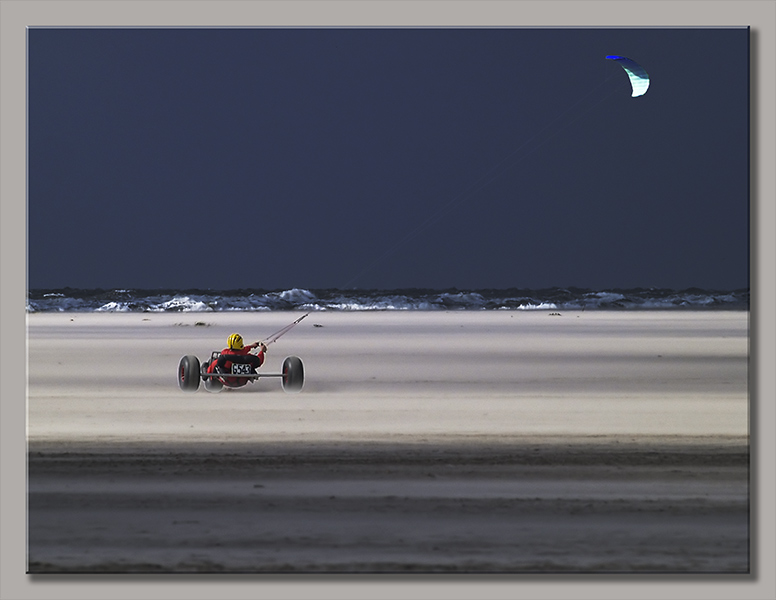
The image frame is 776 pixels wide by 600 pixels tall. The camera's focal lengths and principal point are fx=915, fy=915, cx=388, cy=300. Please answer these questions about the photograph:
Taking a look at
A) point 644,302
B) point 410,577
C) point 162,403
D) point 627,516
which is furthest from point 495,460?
point 644,302

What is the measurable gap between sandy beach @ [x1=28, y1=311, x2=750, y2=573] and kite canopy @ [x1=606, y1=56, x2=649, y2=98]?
3.35 m

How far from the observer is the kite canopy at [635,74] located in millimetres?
8586

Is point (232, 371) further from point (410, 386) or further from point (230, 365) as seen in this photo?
point (410, 386)

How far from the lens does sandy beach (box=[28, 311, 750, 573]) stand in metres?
5.29

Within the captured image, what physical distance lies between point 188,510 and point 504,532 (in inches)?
79.1

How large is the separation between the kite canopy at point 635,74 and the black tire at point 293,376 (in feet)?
15.9

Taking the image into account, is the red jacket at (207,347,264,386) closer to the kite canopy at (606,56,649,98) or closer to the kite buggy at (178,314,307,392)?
the kite buggy at (178,314,307,392)

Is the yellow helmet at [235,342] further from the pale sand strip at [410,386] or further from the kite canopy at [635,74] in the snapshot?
the kite canopy at [635,74]

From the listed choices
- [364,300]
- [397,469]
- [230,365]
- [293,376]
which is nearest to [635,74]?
[397,469]

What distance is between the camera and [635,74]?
9062 mm

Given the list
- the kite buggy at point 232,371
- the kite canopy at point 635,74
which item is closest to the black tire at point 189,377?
the kite buggy at point 232,371

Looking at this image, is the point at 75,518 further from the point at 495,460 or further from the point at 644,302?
the point at 644,302

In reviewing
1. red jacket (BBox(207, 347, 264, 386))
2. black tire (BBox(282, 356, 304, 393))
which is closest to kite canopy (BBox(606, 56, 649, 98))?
black tire (BBox(282, 356, 304, 393))

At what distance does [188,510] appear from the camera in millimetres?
5848
